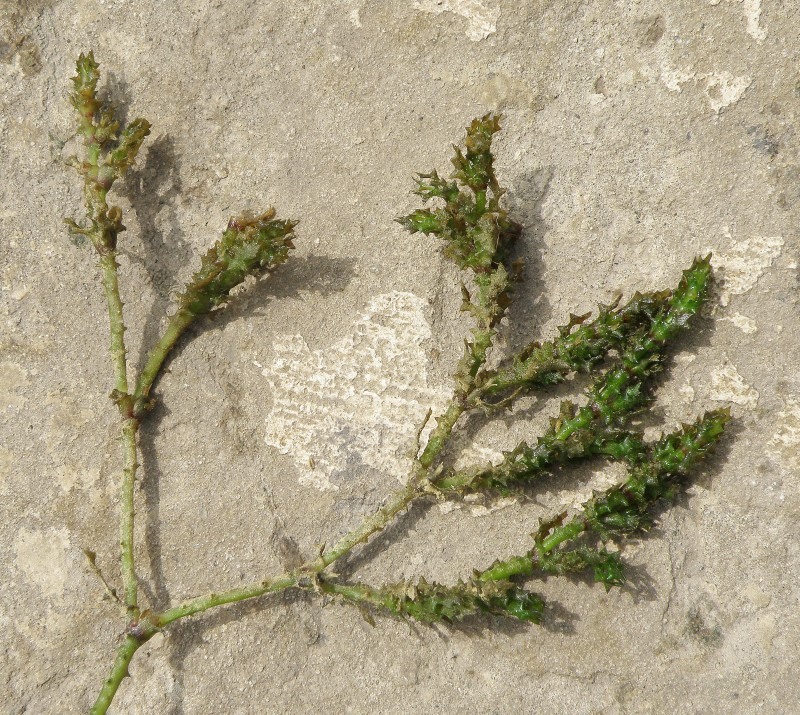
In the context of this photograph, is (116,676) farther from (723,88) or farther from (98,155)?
(723,88)

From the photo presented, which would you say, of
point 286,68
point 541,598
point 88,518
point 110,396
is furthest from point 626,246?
point 88,518

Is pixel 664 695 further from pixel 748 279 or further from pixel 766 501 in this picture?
pixel 748 279

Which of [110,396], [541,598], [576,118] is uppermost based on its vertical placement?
[576,118]

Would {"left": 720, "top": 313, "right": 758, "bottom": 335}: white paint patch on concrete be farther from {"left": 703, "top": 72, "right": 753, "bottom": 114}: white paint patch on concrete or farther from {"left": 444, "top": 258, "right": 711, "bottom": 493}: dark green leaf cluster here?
{"left": 703, "top": 72, "right": 753, "bottom": 114}: white paint patch on concrete

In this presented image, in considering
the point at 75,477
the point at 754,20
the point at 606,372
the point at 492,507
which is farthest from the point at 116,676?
the point at 754,20

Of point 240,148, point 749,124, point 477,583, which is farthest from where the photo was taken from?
point 240,148

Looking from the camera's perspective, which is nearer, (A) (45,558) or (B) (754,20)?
(B) (754,20)

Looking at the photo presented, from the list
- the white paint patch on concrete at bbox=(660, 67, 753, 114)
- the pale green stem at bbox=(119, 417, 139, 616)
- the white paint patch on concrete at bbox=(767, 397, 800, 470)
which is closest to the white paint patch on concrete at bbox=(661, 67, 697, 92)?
the white paint patch on concrete at bbox=(660, 67, 753, 114)
